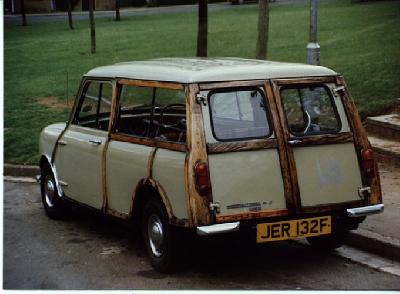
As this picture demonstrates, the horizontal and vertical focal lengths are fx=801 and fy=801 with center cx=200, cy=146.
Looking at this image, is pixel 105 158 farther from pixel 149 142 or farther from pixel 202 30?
pixel 202 30

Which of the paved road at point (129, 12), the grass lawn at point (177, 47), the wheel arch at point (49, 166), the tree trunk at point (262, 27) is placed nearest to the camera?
the wheel arch at point (49, 166)

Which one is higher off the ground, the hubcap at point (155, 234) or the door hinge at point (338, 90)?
the door hinge at point (338, 90)

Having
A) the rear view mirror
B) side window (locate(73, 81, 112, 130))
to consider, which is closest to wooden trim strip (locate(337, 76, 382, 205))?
side window (locate(73, 81, 112, 130))

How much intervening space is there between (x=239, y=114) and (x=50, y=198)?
2.82 meters

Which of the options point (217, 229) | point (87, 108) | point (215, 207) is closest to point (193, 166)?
point (215, 207)

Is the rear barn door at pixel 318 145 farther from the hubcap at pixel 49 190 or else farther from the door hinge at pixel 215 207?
the hubcap at pixel 49 190

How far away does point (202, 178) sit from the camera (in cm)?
512

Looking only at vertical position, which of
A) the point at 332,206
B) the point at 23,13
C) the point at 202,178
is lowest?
the point at 332,206

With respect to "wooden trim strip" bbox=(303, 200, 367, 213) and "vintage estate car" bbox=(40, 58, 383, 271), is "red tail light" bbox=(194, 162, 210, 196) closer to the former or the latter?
"vintage estate car" bbox=(40, 58, 383, 271)

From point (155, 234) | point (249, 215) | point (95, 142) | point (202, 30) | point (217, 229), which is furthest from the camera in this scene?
point (202, 30)

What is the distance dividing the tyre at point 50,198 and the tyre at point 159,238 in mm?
1771

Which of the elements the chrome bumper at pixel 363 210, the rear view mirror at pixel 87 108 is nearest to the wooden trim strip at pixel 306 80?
the chrome bumper at pixel 363 210

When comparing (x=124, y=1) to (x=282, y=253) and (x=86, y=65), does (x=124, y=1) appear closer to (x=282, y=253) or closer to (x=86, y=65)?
(x=86, y=65)

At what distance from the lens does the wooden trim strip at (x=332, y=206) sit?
537cm
